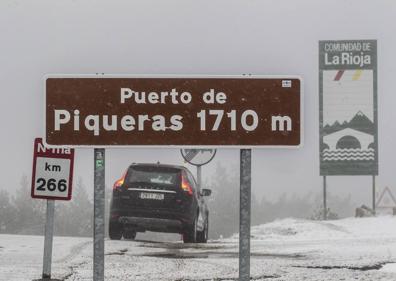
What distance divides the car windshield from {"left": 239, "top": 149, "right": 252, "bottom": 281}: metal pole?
11628mm

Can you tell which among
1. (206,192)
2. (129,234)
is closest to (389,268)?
(206,192)

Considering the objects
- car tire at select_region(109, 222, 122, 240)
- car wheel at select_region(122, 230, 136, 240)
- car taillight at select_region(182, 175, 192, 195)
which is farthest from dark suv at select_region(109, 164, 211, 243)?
car wheel at select_region(122, 230, 136, 240)

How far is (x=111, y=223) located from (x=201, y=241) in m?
2.11

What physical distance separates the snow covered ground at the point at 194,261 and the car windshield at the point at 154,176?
1.17 m

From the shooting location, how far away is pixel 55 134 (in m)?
5.22

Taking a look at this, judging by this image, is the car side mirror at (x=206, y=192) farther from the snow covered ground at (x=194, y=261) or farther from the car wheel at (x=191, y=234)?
the snow covered ground at (x=194, y=261)

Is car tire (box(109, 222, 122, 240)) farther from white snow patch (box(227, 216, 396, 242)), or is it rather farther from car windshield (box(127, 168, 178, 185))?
white snow patch (box(227, 216, 396, 242))

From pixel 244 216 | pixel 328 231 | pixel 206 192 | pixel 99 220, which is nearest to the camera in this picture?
pixel 244 216

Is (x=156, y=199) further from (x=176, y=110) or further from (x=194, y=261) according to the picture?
(x=176, y=110)

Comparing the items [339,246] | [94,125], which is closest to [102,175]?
[94,125]

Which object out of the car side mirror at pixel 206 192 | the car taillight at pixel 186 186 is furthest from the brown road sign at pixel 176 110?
the car side mirror at pixel 206 192

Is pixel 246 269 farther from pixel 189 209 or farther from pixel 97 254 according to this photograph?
pixel 189 209

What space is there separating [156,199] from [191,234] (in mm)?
956

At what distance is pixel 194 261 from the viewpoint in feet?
40.9
